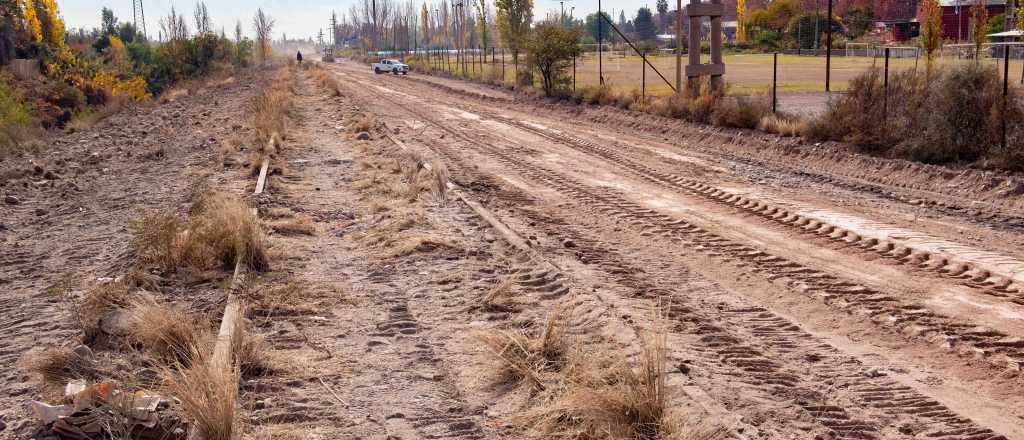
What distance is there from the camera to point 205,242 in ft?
31.6

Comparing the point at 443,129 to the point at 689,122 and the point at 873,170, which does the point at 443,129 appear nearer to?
the point at 689,122

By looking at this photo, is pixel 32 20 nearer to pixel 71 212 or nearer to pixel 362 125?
pixel 362 125

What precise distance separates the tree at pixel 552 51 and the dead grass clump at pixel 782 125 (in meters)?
14.7

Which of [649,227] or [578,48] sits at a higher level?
[578,48]

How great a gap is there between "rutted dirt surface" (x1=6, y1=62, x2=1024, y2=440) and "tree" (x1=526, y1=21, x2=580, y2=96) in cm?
1695

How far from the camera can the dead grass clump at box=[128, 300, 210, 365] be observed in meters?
6.45

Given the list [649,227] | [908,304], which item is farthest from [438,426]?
[649,227]

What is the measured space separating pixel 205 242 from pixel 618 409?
6079 mm

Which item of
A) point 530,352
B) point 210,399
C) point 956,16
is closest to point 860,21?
point 956,16

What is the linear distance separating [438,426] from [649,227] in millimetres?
6156

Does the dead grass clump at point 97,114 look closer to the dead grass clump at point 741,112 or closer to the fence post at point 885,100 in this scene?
the dead grass clump at point 741,112

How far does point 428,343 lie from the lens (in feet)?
23.1

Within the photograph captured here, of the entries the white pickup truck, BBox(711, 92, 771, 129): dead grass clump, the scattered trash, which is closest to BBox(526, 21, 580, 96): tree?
BBox(711, 92, 771, 129): dead grass clump

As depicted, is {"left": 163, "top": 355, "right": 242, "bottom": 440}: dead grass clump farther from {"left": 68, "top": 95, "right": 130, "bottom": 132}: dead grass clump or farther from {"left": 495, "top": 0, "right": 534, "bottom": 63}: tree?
{"left": 495, "top": 0, "right": 534, "bottom": 63}: tree
